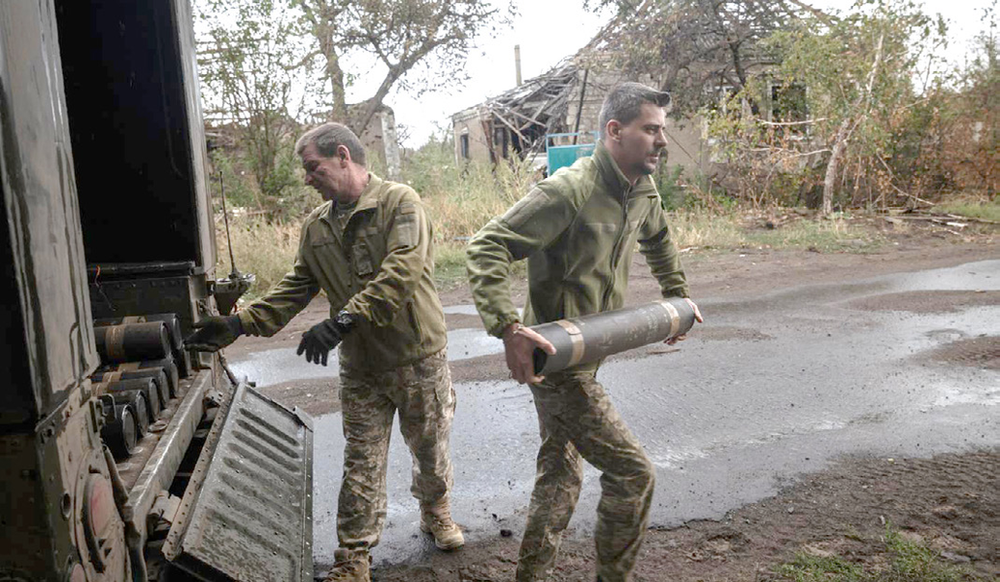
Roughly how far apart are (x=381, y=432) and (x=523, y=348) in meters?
1.11

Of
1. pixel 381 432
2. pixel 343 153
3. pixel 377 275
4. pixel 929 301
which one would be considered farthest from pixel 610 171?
pixel 929 301

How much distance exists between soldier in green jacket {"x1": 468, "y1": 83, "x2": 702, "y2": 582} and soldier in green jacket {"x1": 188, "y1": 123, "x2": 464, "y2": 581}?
51 centimetres

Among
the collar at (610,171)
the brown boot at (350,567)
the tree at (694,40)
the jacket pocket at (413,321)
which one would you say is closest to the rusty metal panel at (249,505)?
the brown boot at (350,567)

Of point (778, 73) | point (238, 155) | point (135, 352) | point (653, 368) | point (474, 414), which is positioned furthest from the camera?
point (778, 73)

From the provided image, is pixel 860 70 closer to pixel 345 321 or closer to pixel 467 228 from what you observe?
pixel 467 228

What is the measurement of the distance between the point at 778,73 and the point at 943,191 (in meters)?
4.39

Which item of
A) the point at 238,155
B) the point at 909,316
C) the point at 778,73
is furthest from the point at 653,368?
the point at 778,73

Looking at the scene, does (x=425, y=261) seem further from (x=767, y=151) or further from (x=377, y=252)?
(x=767, y=151)

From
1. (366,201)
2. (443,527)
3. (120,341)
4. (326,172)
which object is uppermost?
(326,172)

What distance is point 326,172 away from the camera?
3455 mm

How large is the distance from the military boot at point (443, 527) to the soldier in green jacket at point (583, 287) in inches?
22.0

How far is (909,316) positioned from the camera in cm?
799

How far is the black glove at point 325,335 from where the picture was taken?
3035 mm

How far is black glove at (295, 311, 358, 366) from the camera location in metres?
3.04
